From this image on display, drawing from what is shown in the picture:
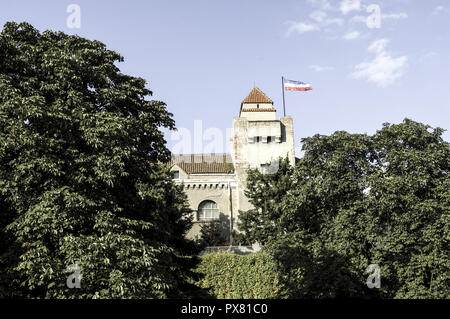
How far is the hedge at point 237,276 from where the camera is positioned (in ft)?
111

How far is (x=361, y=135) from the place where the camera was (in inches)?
1087

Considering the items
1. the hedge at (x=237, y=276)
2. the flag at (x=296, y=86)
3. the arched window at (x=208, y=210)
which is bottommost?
the hedge at (x=237, y=276)

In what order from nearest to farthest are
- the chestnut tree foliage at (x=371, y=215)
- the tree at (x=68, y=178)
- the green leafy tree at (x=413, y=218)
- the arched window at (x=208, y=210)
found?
the tree at (x=68, y=178) < the green leafy tree at (x=413, y=218) < the chestnut tree foliage at (x=371, y=215) < the arched window at (x=208, y=210)

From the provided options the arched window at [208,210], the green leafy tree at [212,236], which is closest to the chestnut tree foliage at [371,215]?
the green leafy tree at [212,236]

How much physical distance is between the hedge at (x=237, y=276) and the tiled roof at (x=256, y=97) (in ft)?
84.8

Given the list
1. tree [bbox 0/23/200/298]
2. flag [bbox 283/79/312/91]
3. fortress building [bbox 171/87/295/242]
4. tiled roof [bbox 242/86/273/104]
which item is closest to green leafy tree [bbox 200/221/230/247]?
fortress building [bbox 171/87/295/242]

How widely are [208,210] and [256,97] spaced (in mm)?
16207

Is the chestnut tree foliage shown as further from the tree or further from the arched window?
the arched window

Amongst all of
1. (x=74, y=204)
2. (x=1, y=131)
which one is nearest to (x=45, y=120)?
(x=1, y=131)

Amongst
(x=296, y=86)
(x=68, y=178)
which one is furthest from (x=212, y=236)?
(x=68, y=178)

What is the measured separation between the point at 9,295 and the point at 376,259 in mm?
18543

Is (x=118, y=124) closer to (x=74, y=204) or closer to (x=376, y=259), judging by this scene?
(x=74, y=204)

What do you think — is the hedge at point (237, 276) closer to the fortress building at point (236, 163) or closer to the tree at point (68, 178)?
the fortress building at point (236, 163)

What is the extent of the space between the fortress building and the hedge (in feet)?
41.7
